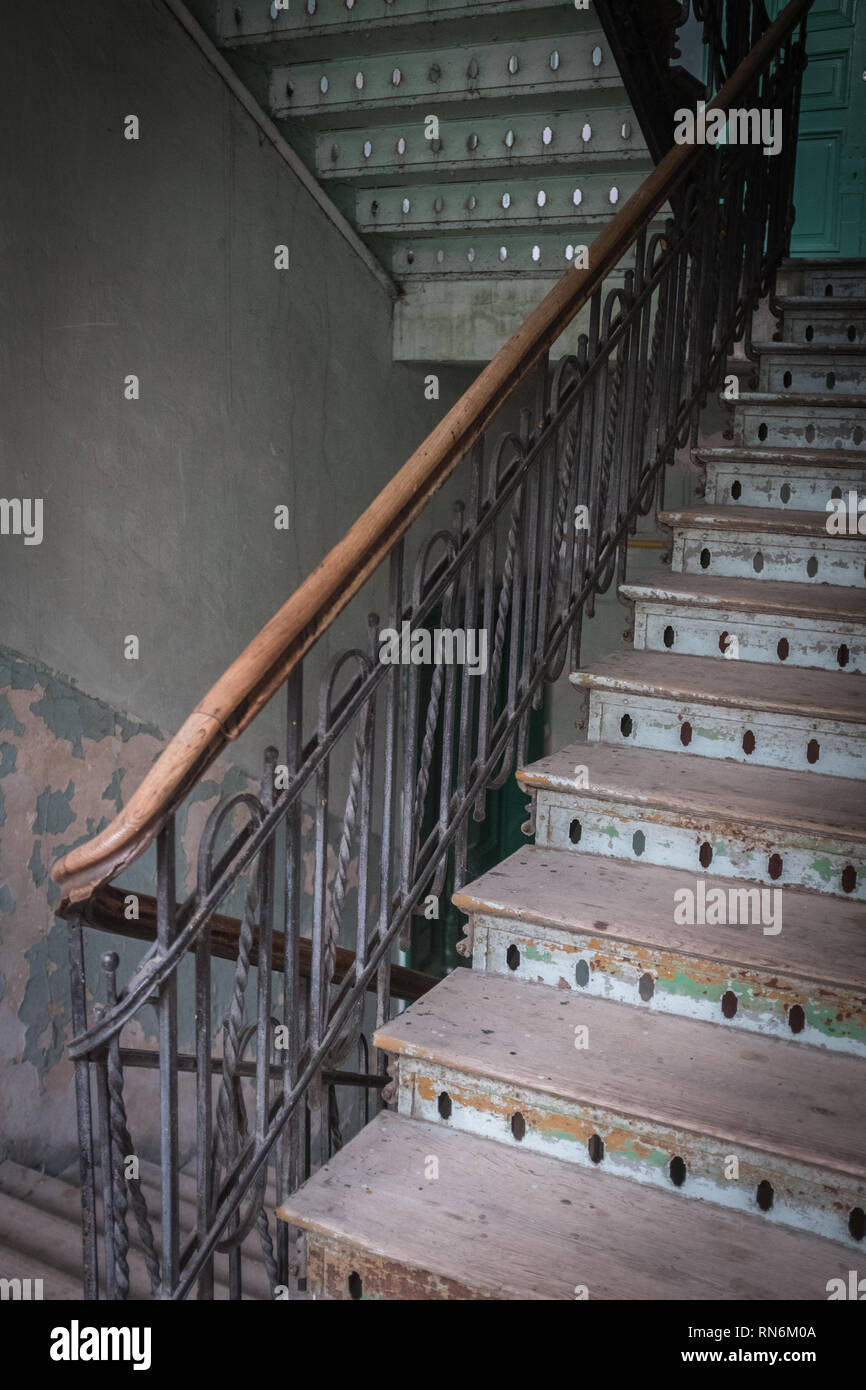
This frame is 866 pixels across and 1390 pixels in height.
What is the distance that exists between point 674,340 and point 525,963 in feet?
6.59

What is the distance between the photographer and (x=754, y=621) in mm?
3016

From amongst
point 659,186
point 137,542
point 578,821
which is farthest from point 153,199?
point 578,821

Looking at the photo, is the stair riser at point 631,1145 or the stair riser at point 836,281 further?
the stair riser at point 836,281

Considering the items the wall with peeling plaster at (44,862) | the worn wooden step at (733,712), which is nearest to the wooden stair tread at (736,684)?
the worn wooden step at (733,712)

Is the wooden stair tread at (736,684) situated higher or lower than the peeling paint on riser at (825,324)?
lower

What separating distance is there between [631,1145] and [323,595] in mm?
1074

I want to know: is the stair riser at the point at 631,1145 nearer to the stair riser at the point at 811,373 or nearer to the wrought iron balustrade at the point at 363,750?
the wrought iron balustrade at the point at 363,750

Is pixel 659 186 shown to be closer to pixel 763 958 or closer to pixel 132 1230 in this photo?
pixel 763 958

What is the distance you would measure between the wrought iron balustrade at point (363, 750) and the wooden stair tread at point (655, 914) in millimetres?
151

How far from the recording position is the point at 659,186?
2895mm

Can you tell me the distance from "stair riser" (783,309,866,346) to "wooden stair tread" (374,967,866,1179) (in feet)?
8.62

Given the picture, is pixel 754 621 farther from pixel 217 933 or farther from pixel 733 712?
pixel 217 933

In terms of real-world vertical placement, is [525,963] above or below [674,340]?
below

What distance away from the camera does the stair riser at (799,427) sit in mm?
3553
